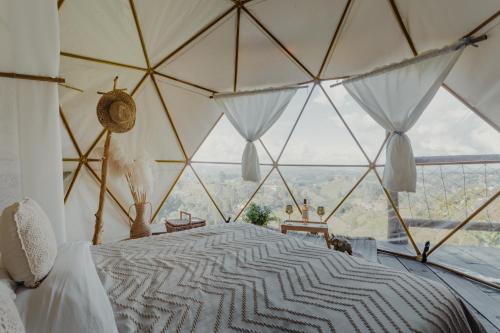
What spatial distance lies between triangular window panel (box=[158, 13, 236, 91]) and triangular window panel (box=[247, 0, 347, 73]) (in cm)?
49

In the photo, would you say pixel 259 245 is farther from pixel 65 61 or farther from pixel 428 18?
pixel 65 61

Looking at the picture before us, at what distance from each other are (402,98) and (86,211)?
4519 millimetres

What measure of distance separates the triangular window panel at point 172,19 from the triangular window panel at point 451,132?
305cm

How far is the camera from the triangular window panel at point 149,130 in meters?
3.89

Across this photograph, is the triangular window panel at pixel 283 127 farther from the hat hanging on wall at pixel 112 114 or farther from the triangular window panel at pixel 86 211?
the triangular window panel at pixel 86 211

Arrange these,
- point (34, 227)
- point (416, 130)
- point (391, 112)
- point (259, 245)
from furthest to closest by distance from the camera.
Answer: point (416, 130) < point (391, 112) < point (259, 245) < point (34, 227)

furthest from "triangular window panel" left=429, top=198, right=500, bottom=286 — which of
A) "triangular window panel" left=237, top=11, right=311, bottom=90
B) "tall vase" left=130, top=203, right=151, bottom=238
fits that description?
"tall vase" left=130, top=203, right=151, bottom=238

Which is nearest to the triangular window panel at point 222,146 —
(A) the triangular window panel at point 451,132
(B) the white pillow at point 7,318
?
(A) the triangular window panel at point 451,132

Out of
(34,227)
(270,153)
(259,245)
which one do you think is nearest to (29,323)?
(34,227)

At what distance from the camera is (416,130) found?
3.52 meters

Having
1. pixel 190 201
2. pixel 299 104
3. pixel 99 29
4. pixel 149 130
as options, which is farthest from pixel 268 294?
pixel 190 201

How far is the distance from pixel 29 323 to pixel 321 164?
403 centimetres

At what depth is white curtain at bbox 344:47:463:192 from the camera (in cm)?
274

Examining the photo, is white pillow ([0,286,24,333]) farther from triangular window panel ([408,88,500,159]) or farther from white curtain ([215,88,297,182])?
triangular window panel ([408,88,500,159])
